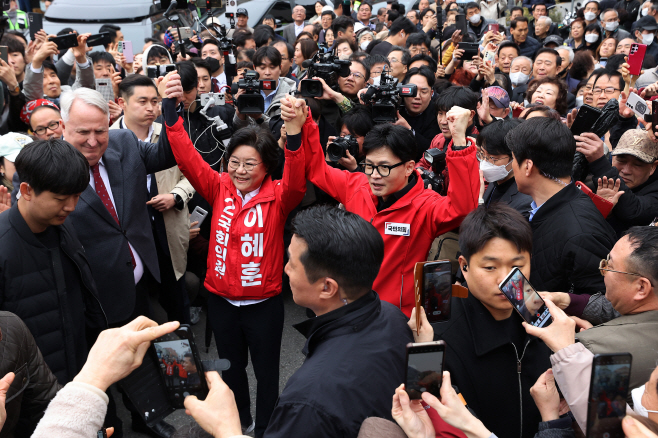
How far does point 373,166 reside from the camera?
292 centimetres

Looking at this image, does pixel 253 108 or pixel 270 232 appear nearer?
pixel 270 232

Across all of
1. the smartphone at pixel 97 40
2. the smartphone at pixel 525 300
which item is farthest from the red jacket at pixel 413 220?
the smartphone at pixel 97 40

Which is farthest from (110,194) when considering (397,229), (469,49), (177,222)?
(469,49)

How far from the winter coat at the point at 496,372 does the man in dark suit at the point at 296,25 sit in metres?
9.20

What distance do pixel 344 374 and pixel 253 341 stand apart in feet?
5.39

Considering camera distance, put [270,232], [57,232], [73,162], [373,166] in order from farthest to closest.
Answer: [270,232]
[373,166]
[57,232]
[73,162]

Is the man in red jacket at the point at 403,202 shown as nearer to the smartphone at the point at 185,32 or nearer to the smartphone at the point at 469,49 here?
the smartphone at the point at 469,49

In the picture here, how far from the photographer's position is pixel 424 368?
147cm

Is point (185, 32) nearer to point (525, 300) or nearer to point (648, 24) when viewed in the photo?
point (525, 300)

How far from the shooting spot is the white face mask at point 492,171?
328cm

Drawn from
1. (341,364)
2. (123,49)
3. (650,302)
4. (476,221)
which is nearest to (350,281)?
(341,364)

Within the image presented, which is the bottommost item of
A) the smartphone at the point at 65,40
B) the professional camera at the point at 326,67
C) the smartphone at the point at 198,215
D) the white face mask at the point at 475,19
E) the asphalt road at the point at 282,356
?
the asphalt road at the point at 282,356

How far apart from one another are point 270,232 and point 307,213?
1.13 meters

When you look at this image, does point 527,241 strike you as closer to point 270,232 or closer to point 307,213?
point 307,213
